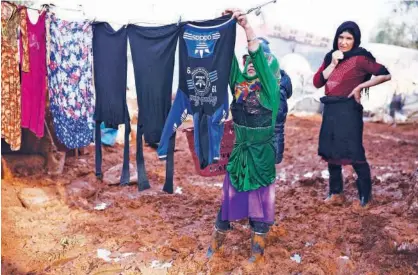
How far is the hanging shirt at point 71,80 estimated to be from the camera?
12.9 feet

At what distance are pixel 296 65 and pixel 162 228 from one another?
274 inches

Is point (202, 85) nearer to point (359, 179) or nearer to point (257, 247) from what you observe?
point (257, 247)

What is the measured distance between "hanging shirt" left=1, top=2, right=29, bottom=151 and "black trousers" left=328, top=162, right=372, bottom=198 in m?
3.33

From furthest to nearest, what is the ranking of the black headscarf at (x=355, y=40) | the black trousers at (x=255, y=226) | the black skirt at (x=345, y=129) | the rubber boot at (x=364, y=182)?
1. the rubber boot at (x=364, y=182)
2. the black skirt at (x=345, y=129)
3. the black headscarf at (x=355, y=40)
4. the black trousers at (x=255, y=226)

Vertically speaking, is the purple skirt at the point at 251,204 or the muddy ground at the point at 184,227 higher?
the purple skirt at the point at 251,204

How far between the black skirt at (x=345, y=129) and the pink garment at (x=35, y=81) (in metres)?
2.87

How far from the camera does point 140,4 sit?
243 inches

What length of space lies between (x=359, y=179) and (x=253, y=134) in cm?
176

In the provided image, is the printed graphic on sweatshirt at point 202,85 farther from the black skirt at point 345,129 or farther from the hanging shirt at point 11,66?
the hanging shirt at point 11,66

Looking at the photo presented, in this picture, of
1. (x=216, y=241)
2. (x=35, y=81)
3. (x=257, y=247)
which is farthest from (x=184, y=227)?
(x=35, y=81)

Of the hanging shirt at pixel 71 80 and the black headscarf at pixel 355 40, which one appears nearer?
the black headscarf at pixel 355 40

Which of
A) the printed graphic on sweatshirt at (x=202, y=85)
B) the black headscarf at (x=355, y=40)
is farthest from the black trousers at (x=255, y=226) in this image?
the black headscarf at (x=355, y=40)

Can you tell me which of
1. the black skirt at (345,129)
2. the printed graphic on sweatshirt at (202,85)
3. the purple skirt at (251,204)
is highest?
the printed graphic on sweatshirt at (202,85)

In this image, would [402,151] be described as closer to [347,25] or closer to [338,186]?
[338,186]
